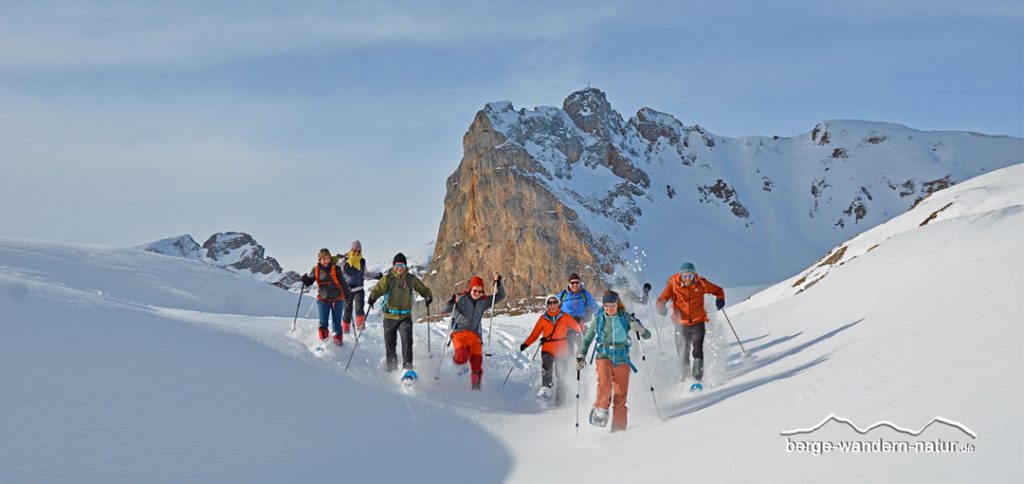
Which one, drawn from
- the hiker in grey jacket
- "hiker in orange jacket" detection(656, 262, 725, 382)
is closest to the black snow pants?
the hiker in grey jacket

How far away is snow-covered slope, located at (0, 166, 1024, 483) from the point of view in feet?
16.8

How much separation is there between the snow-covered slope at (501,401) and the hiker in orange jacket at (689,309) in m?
0.54

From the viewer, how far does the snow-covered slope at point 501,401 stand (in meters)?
5.13

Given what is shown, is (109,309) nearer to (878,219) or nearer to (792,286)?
(792,286)

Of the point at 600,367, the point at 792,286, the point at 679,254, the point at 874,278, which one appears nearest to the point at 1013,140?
the point at 679,254

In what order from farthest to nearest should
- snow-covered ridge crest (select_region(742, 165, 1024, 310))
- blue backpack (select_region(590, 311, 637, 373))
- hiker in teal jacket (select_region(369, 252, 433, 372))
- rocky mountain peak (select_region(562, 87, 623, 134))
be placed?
rocky mountain peak (select_region(562, 87, 623, 134)), snow-covered ridge crest (select_region(742, 165, 1024, 310)), hiker in teal jacket (select_region(369, 252, 433, 372)), blue backpack (select_region(590, 311, 637, 373))

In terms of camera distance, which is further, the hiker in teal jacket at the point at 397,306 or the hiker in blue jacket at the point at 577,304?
the hiker in blue jacket at the point at 577,304

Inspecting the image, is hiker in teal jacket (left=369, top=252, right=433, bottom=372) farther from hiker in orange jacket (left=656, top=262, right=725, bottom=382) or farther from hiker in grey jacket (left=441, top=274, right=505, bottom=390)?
hiker in orange jacket (left=656, top=262, right=725, bottom=382)

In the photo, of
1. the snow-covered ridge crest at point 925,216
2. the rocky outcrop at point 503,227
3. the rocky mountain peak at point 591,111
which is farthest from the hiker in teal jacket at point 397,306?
the rocky mountain peak at point 591,111

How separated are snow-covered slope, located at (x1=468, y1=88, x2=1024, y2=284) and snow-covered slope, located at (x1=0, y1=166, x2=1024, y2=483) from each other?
65377 mm

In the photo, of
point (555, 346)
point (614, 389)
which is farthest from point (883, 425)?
point (555, 346)

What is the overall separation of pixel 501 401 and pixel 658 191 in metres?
89.5

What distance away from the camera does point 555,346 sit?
1155cm

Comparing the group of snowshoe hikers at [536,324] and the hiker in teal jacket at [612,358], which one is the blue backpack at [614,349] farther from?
the group of snowshoe hikers at [536,324]
